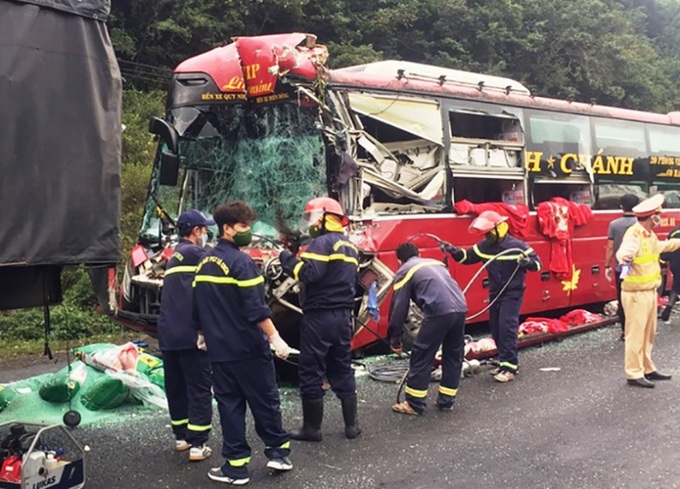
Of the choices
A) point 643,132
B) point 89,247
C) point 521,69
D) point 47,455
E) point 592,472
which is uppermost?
point 521,69

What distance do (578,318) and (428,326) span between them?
4616 millimetres

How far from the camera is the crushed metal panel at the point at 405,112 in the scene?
7.42 meters

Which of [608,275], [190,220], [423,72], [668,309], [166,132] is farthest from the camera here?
[668,309]

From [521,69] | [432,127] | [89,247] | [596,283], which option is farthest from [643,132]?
[521,69]

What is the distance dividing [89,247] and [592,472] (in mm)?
3465

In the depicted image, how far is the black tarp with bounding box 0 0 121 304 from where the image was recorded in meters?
3.67

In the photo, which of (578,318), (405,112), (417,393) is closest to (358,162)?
(405,112)

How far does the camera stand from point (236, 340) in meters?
4.56

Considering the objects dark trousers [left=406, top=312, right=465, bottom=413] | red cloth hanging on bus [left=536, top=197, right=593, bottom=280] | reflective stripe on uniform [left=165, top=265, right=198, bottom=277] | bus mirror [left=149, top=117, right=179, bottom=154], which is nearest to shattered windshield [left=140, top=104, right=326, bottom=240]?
bus mirror [left=149, top=117, right=179, bottom=154]

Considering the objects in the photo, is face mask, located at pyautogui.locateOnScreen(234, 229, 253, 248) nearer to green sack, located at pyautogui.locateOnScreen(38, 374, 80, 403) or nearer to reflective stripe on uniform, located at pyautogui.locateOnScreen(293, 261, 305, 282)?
reflective stripe on uniform, located at pyautogui.locateOnScreen(293, 261, 305, 282)

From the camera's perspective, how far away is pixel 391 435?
557cm

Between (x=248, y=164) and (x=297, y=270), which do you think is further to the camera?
(x=248, y=164)

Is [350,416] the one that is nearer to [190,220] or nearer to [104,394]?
[190,220]

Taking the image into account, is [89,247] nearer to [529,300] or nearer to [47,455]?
[47,455]
